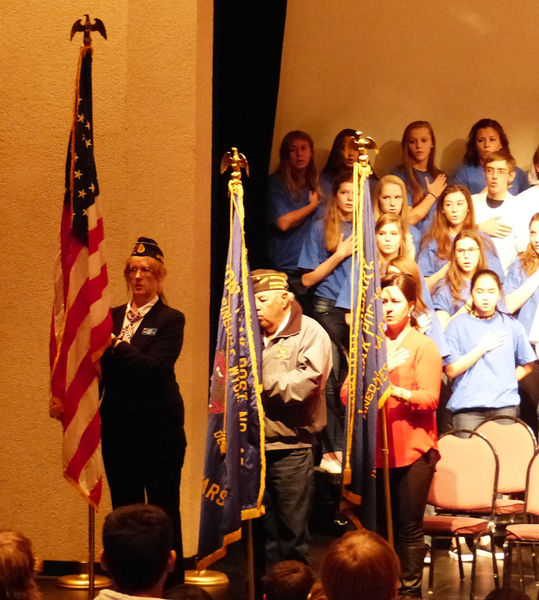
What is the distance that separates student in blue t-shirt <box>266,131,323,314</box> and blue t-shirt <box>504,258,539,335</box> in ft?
4.58

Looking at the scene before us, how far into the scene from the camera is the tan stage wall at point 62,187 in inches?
217

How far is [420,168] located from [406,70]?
74 centimetres

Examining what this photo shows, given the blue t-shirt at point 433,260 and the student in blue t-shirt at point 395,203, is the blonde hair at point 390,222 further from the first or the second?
the blue t-shirt at point 433,260

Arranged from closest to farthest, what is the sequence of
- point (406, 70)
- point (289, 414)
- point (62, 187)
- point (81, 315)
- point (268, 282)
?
1. point (81, 315)
2. point (289, 414)
3. point (268, 282)
4. point (62, 187)
5. point (406, 70)

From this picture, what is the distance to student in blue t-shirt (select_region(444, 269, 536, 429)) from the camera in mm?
6789

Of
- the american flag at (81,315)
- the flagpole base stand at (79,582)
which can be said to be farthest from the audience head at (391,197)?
the flagpole base stand at (79,582)

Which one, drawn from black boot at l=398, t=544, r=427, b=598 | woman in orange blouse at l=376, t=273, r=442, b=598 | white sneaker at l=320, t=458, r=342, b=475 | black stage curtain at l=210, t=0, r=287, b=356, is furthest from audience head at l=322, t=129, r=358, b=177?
black boot at l=398, t=544, r=427, b=598

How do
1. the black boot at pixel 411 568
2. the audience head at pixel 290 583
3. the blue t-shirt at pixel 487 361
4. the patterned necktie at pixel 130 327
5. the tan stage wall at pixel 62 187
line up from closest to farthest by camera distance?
the audience head at pixel 290 583, the patterned necktie at pixel 130 327, the black boot at pixel 411 568, the tan stage wall at pixel 62 187, the blue t-shirt at pixel 487 361

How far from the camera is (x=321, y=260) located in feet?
22.7

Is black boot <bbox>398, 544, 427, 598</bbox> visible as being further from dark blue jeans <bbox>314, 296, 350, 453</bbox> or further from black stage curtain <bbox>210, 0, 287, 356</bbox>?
black stage curtain <bbox>210, 0, 287, 356</bbox>

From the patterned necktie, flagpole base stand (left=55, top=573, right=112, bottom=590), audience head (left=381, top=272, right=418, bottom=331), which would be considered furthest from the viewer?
flagpole base stand (left=55, top=573, right=112, bottom=590)

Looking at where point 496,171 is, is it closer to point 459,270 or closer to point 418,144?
point 418,144

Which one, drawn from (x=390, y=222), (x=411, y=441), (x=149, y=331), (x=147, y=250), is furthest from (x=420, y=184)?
(x=149, y=331)

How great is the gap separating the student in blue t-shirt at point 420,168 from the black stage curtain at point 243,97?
1.01 metres
